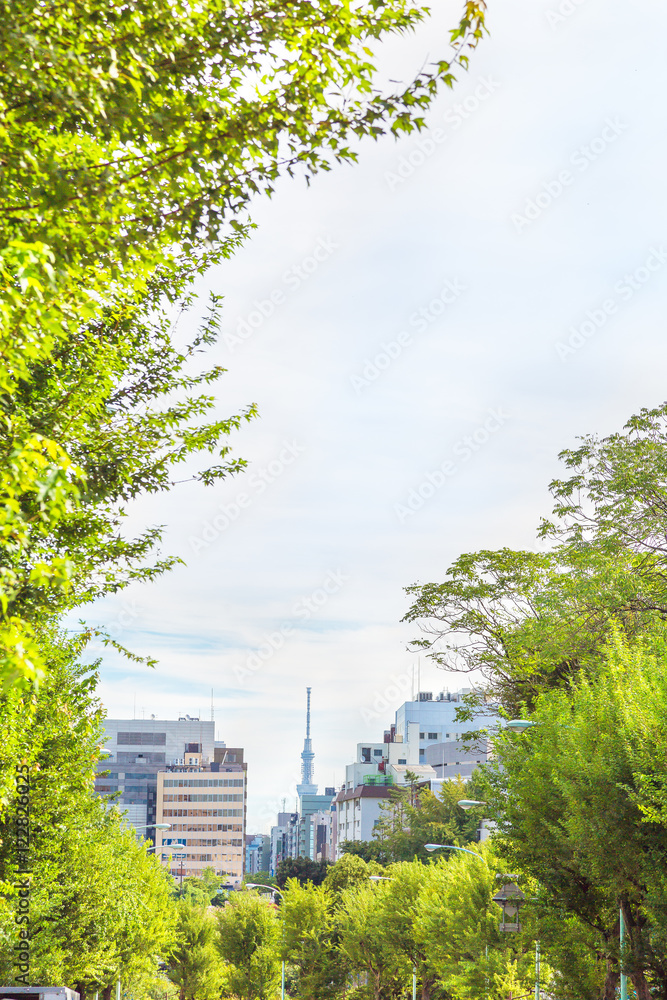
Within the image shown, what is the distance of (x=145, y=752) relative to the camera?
570 ft

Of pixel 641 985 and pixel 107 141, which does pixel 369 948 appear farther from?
pixel 107 141

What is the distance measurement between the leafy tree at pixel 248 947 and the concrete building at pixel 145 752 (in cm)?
9833

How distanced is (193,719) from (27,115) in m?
185

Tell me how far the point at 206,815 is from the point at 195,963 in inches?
3672

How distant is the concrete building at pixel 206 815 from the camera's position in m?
141

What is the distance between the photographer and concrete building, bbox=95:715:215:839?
531 ft

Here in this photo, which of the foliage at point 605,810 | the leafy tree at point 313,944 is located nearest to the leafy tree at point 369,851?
the leafy tree at point 313,944

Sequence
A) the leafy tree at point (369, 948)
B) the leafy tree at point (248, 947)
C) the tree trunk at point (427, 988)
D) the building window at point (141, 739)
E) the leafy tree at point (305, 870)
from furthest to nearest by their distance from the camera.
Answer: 1. the building window at point (141, 739)
2. the leafy tree at point (305, 870)
3. the leafy tree at point (248, 947)
4. the leafy tree at point (369, 948)
5. the tree trunk at point (427, 988)

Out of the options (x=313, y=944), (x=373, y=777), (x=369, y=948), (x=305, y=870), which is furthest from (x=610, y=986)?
(x=373, y=777)

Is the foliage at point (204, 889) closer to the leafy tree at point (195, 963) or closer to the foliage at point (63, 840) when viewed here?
the leafy tree at point (195, 963)

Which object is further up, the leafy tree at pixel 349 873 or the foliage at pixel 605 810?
the foliage at pixel 605 810

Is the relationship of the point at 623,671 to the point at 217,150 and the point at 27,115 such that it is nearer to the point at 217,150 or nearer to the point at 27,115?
the point at 217,150

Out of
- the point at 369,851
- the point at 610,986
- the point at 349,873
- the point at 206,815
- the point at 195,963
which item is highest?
the point at 610,986

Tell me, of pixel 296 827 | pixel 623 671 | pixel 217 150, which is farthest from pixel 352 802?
pixel 217 150
